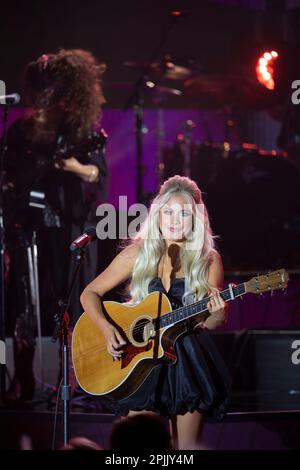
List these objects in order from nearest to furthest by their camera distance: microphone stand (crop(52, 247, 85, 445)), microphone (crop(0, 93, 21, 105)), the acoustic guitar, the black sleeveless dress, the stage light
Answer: the acoustic guitar
the black sleeveless dress
microphone stand (crop(52, 247, 85, 445))
microphone (crop(0, 93, 21, 105))
the stage light

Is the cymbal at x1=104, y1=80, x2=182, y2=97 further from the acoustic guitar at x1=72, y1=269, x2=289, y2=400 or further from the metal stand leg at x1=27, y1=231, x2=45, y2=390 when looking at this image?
the acoustic guitar at x1=72, y1=269, x2=289, y2=400

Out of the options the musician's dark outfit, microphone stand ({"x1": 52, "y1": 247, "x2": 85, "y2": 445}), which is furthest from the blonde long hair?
the musician's dark outfit

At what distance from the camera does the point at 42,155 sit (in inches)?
243

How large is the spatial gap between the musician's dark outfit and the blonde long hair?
1.81 metres

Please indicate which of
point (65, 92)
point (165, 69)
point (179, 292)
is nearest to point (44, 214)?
point (65, 92)

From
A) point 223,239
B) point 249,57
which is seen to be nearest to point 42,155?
point 223,239

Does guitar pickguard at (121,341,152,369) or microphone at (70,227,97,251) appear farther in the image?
microphone at (70,227,97,251)

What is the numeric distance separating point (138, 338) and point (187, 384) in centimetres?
37

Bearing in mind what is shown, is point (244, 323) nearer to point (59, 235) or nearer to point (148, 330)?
point (59, 235)

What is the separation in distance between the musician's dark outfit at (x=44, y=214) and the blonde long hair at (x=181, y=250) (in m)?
1.81

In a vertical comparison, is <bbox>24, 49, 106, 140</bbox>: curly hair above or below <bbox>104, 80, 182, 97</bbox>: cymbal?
below

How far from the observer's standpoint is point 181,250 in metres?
4.28

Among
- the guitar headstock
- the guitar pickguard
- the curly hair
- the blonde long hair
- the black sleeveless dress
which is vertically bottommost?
the black sleeveless dress

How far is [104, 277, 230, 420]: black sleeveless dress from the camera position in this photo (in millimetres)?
4027
